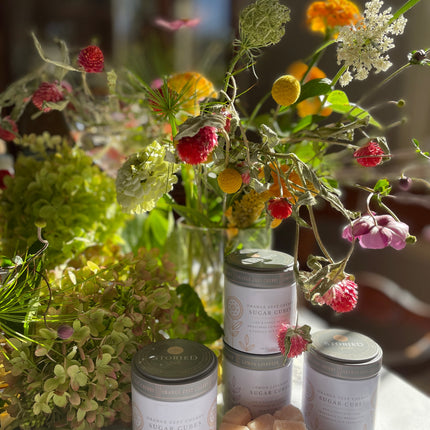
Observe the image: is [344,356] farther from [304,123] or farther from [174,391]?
[304,123]

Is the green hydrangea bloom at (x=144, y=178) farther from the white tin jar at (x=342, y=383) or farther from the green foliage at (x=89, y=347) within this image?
the white tin jar at (x=342, y=383)

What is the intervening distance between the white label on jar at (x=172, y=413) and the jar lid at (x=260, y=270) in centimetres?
13

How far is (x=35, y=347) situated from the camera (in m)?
0.55

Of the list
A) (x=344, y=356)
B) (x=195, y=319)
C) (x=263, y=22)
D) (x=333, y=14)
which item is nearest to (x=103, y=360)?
(x=195, y=319)

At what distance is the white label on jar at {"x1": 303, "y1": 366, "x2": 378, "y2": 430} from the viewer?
0.56 metres

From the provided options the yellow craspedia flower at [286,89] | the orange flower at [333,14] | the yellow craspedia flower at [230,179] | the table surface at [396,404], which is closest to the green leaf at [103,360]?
the table surface at [396,404]

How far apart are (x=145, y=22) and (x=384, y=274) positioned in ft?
6.08

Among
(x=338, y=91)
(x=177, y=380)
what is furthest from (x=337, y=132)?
(x=177, y=380)

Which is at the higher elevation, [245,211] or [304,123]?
[304,123]

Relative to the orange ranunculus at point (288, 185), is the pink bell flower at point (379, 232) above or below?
below

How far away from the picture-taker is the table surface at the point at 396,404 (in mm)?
655

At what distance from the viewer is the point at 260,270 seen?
0.58 metres

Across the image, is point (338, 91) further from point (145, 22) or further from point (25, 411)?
point (145, 22)

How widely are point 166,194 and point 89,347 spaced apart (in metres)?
0.21
